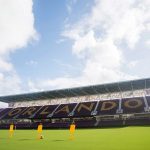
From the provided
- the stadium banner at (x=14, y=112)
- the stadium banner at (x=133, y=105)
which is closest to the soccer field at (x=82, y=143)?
the stadium banner at (x=133, y=105)

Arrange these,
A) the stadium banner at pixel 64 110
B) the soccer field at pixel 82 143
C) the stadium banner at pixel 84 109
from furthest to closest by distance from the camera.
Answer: the stadium banner at pixel 64 110 → the stadium banner at pixel 84 109 → the soccer field at pixel 82 143

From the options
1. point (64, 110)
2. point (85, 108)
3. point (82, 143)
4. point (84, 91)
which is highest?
point (84, 91)

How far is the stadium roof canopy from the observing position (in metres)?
44.8

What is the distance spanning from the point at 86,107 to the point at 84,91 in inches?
158

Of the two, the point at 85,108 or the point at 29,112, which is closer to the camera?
the point at 85,108

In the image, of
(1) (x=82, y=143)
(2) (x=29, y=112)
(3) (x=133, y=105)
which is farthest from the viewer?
(2) (x=29, y=112)

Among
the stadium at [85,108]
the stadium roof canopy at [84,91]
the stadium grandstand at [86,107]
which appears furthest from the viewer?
the stadium roof canopy at [84,91]

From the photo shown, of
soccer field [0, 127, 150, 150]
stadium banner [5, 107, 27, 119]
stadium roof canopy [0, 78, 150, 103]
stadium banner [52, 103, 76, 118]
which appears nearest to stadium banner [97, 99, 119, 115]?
stadium roof canopy [0, 78, 150, 103]

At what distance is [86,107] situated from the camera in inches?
1907

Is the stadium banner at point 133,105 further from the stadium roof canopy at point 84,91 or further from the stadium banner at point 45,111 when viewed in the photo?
the stadium banner at point 45,111

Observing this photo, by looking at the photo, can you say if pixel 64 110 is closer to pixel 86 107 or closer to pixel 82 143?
pixel 86 107

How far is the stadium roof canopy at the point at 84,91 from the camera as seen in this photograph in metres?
44.8

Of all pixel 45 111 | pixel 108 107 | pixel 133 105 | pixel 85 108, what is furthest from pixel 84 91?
pixel 133 105

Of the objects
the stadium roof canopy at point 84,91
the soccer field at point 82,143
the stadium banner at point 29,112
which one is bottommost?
the soccer field at point 82,143
